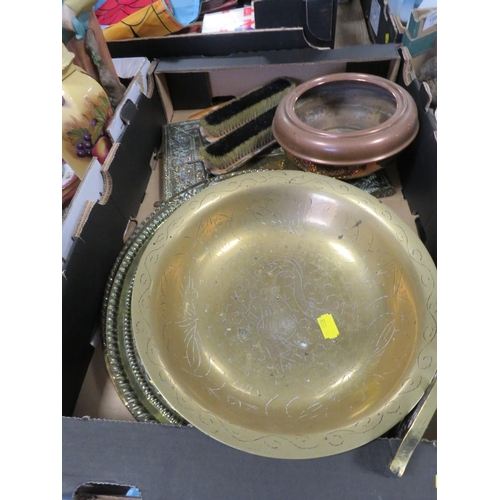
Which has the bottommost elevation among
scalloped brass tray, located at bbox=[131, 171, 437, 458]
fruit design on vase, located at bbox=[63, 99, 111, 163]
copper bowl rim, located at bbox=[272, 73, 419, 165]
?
scalloped brass tray, located at bbox=[131, 171, 437, 458]

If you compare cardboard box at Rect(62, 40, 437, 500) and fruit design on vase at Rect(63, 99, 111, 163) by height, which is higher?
fruit design on vase at Rect(63, 99, 111, 163)

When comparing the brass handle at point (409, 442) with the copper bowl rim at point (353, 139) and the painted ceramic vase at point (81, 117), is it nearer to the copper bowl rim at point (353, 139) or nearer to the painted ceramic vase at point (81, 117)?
the copper bowl rim at point (353, 139)

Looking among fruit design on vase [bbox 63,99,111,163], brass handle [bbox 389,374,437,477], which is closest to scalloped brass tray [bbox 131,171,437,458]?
brass handle [bbox 389,374,437,477]

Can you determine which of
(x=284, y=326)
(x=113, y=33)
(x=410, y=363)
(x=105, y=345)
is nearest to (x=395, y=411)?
(x=410, y=363)

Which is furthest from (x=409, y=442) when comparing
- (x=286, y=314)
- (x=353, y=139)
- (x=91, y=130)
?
(x=91, y=130)

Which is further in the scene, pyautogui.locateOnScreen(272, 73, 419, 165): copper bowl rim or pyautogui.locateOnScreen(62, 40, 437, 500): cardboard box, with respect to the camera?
pyautogui.locateOnScreen(272, 73, 419, 165): copper bowl rim

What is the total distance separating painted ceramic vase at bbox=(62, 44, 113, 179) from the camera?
60cm

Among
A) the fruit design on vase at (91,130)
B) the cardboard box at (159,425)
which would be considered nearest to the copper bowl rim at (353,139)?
the cardboard box at (159,425)

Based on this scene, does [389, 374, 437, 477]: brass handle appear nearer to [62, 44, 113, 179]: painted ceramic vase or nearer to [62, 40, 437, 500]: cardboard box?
[62, 40, 437, 500]: cardboard box

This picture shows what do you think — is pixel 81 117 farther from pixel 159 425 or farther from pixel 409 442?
pixel 409 442

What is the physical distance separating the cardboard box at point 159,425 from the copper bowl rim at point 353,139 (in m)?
0.04

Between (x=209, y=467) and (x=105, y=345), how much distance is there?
22 cm

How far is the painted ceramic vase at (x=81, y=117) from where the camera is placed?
1.96 feet

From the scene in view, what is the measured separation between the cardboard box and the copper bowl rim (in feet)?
0.14
